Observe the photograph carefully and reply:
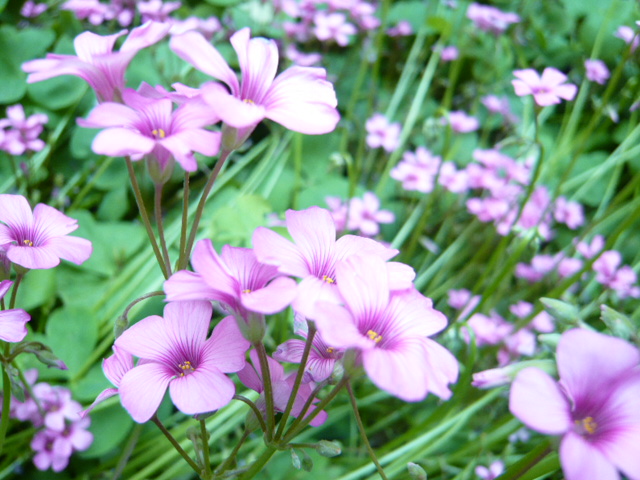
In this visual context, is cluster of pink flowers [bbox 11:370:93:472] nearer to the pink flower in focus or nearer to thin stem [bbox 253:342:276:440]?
thin stem [bbox 253:342:276:440]

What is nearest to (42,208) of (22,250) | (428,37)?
(22,250)

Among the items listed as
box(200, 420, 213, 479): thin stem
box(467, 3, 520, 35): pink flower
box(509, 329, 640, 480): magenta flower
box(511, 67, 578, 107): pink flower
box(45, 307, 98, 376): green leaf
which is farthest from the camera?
box(467, 3, 520, 35): pink flower

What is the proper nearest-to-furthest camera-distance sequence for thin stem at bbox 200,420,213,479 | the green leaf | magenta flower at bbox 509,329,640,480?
magenta flower at bbox 509,329,640,480 → thin stem at bbox 200,420,213,479 → the green leaf

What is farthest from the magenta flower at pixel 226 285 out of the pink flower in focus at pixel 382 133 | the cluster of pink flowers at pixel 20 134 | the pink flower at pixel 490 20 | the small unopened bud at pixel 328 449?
the pink flower at pixel 490 20

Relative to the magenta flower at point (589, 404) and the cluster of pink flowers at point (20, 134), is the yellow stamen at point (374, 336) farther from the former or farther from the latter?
the cluster of pink flowers at point (20, 134)

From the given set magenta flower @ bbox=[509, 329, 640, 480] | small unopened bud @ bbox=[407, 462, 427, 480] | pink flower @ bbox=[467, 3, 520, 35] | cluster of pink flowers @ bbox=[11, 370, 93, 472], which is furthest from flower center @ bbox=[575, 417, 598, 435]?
pink flower @ bbox=[467, 3, 520, 35]

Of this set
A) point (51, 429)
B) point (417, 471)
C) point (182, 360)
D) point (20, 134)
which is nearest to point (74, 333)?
point (51, 429)

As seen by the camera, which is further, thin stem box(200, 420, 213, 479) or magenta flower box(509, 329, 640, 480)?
thin stem box(200, 420, 213, 479)

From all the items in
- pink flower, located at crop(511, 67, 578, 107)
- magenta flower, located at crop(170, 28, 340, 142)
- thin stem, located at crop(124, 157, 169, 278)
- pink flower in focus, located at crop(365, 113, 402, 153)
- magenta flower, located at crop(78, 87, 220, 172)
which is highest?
magenta flower, located at crop(170, 28, 340, 142)
